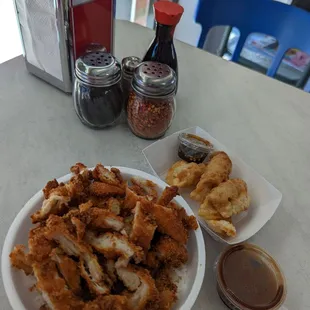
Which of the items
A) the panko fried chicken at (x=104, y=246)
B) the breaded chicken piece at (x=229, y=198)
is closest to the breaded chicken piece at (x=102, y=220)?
the panko fried chicken at (x=104, y=246)

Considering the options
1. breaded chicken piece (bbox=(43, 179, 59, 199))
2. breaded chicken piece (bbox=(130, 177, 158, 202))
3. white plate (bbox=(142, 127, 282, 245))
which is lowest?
white plate (bbox=(142, 127, 282, 245))

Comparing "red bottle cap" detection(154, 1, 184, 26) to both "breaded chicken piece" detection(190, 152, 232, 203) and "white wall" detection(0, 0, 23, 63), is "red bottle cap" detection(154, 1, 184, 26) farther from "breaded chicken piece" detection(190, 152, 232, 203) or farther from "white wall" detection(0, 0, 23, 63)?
"white wall" detection(0, 0, 23, 63)

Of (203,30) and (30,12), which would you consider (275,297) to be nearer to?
(30,12)

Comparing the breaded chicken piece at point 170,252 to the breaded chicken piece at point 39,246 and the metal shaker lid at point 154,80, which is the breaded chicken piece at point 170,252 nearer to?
the breaded chicken piece at point 39,246

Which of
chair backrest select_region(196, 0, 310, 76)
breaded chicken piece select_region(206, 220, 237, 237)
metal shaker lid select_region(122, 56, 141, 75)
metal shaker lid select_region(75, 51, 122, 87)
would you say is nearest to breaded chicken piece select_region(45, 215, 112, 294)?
breaded chicken piece select_region(206, 220, 237, 237)

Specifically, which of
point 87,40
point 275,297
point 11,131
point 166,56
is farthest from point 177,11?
point 275,297

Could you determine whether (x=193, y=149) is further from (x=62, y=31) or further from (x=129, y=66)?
(x=62, y=31)
